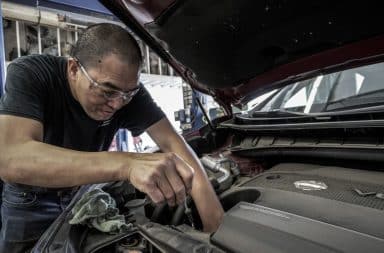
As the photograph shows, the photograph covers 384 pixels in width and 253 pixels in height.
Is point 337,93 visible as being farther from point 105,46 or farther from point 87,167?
point 87,167

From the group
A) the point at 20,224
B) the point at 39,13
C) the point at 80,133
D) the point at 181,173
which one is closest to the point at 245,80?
the point at 80,133

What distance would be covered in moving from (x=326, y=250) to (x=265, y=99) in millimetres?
1143

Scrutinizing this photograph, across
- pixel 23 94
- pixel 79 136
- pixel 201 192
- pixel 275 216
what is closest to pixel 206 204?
pixel 201 192

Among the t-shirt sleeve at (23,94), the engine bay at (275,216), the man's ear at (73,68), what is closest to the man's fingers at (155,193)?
the engine bay at (275,216)

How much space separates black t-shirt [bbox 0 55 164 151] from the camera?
0.93 meters

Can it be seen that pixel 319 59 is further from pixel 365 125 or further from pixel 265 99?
pixel 265 99

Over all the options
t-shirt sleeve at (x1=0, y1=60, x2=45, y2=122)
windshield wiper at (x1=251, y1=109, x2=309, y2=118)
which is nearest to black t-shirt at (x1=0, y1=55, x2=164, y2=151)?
t-shirt sleeve at (x1=0, y1=60, x2=45, y2=122)

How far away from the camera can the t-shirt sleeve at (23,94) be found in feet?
2.90

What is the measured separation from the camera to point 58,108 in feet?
3.71

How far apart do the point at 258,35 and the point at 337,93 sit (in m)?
0.44

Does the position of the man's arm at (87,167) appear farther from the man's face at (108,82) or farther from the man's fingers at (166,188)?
the man's face at (108,82)

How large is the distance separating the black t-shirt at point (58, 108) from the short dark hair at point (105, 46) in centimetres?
14

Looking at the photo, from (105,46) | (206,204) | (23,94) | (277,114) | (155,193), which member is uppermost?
(105,46)

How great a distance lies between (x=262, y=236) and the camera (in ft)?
2.35
